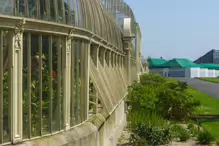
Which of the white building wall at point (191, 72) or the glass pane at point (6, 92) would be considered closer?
the glass pane at point (6, 92)

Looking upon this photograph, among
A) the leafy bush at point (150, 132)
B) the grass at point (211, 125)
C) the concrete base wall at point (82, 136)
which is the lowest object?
the grass at point (211, 125)

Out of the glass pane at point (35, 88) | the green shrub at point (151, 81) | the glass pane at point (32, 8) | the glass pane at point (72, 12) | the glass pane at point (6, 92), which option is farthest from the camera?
the green shrub at point (151, 81)

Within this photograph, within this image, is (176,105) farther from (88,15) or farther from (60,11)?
(60,11)

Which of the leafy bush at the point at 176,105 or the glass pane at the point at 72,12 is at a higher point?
the glass pane at the point at 72,12

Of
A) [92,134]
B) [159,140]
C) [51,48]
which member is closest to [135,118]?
[159,140]

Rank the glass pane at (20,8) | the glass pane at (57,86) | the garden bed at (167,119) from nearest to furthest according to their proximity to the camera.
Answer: the glass pane at (20,8)
the glass pane at (57,86)
the garden bed at (167,119)

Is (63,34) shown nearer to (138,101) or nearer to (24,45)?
(24,45)

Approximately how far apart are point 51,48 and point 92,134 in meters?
2.91

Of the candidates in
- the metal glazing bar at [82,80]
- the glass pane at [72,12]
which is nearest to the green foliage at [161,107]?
the metal glazing bar at [82,80]

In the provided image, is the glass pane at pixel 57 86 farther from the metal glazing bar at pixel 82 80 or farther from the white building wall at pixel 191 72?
the white building wall at pixel 191 72

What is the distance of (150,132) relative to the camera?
1524 centimetres

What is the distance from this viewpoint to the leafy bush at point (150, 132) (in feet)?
49.9

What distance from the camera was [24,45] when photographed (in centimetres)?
845

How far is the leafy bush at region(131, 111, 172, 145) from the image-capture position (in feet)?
49.9
